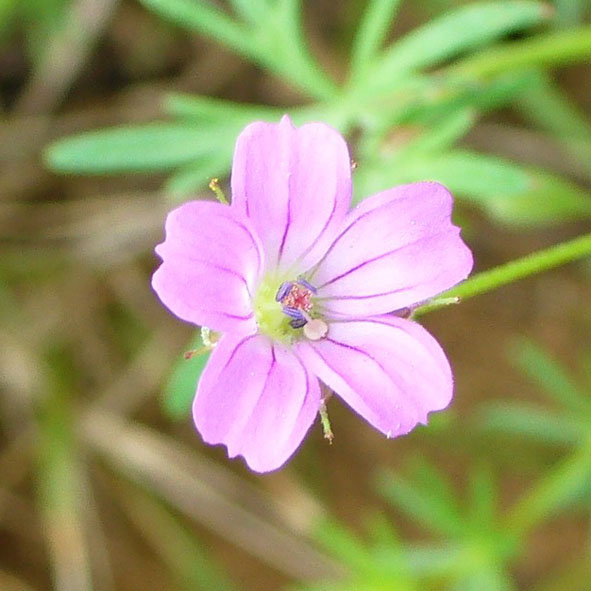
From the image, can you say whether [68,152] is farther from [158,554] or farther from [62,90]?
[158,554]

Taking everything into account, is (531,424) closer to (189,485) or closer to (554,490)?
(554,490)

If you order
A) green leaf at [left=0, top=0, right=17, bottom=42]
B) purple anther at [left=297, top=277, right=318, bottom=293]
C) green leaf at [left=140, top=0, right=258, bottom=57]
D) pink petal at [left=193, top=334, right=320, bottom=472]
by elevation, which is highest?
green leaf at [left=0, top=0, right=17, bottom=42]

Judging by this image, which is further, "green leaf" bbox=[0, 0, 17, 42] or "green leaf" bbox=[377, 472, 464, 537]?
"green leaf" bbox=[0, 0, 17, 42]

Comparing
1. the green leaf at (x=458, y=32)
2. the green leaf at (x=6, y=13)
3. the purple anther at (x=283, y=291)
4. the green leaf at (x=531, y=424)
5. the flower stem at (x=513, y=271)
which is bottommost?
the purple anther at (x=283, y=291)

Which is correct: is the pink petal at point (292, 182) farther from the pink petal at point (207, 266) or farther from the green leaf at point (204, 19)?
the green leaf at point (204, 19)

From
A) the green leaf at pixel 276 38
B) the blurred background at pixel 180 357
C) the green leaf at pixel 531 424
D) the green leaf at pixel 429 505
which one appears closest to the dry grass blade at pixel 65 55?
the blurred background at pixel 180 357

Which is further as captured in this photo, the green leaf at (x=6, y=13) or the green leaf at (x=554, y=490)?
the green leaf at (x=6, y=13)

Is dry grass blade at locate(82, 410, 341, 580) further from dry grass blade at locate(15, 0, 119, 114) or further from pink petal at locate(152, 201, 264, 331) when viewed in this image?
pink petal at locate(152, 201, 264, 331)

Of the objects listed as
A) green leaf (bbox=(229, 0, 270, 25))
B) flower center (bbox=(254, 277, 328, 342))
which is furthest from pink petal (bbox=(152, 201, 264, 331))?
green leaf (bbox=(229, 0, 270, 25))
